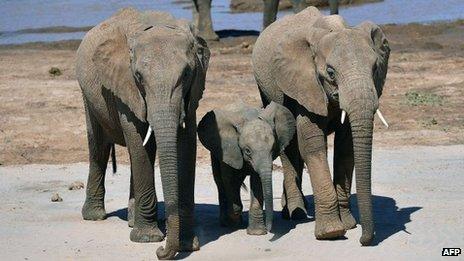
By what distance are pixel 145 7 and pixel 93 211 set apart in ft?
85.8

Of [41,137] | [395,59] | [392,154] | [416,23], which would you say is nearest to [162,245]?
[392,154]

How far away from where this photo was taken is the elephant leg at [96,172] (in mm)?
11398

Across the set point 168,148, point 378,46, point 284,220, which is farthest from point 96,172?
point 378,46

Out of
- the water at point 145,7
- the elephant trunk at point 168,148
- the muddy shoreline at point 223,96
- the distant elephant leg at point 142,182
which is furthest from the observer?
the water at point 145,7

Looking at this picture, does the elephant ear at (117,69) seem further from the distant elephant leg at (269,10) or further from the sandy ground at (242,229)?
the distant elephant leg at (269,10)

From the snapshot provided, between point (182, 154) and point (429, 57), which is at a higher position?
point (182, 154)

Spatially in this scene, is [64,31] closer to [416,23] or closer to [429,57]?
[416,23]

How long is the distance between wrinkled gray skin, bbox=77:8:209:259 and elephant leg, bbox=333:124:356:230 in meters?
1.25

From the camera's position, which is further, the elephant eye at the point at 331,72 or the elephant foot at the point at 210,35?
the elephant foot at the point at 210,35

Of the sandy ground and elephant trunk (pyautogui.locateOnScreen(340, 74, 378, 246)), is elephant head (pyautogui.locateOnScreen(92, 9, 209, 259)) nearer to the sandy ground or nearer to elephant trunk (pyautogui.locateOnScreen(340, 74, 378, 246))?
the sandy ground

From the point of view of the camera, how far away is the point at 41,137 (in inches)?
623

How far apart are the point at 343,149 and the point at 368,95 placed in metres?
1.33

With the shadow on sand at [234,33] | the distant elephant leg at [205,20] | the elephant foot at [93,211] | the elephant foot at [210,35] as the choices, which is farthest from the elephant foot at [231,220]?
the shadow on sand at [234,33]

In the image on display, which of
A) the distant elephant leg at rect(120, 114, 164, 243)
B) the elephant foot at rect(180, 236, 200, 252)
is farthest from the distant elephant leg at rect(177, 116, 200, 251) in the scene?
the distant elephant leg at rect(120, 114, 164, 243)
